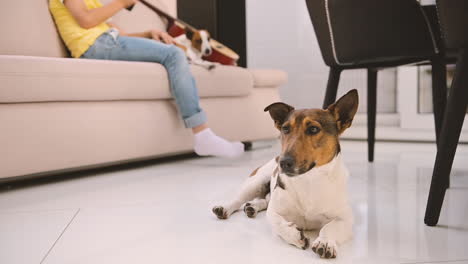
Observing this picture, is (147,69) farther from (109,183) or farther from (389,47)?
(389,47)

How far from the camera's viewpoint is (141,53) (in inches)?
100

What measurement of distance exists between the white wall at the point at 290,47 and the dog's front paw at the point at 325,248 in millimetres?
3475

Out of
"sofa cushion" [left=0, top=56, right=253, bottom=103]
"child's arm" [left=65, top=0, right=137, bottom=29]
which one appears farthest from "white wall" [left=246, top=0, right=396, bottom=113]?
"child's arm" [left=65, top=0, right=137, bottom=29]

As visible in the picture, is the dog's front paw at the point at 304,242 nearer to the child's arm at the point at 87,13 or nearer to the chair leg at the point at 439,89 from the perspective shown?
the chair leg at the point at 439,89

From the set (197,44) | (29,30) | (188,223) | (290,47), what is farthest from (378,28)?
(290,47)

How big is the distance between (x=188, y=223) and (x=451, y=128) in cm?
81

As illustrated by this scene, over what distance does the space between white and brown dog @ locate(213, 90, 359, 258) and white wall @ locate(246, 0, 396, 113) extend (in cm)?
328

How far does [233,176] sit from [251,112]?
3.33 ft

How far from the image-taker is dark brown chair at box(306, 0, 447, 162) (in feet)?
6.05

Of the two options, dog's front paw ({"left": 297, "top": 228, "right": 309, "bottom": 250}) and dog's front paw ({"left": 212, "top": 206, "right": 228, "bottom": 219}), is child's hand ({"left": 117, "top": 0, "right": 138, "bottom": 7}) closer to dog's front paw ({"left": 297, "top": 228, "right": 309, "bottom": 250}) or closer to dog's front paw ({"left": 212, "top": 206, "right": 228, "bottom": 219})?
dog's front paw ({"left": 212, "top": 206, "right": 228, "bottom": 219})

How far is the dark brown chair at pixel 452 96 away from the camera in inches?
47.0

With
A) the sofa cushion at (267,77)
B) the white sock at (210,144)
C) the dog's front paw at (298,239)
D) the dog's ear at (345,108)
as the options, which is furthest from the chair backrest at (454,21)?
the sofa cushion at (267,77)

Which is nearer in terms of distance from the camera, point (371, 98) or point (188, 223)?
point (188, 223)

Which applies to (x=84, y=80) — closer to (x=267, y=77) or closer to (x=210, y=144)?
(x=210, y=144)
